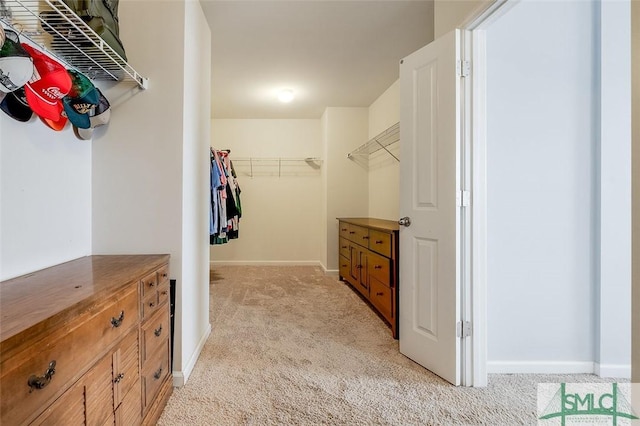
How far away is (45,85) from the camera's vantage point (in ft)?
3.86

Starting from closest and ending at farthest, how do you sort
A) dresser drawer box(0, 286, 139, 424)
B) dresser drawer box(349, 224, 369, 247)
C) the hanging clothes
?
1. dresser drawer box(0, 286, 139, 424)
2. the hanging clothes
3. dresser drawer box(349, 224, 369, 247)

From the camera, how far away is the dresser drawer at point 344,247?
12.7 feet

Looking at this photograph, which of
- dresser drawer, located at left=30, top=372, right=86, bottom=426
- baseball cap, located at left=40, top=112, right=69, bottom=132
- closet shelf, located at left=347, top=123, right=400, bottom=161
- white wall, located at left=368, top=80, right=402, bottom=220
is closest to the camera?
dresser drawer, located at left=30, top=372, right=86, bottom=426

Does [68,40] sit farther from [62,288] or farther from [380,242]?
[380,242]

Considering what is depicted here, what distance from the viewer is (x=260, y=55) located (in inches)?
115

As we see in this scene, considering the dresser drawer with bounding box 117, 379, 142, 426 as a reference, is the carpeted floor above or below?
below

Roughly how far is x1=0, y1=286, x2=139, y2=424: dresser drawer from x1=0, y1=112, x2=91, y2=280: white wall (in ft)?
1.47

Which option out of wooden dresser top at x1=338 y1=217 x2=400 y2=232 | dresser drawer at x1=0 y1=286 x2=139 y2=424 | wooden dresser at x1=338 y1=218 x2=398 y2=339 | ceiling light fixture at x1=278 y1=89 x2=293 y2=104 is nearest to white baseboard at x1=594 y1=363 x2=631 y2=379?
wooden dresser at x1=338 y1=218 x2=398 y2=339

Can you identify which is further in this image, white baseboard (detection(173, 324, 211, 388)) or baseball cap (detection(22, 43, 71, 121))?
Answer: white baseboard (detection(173, 324, 211, 388))

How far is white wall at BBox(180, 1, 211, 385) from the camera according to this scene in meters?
1.75

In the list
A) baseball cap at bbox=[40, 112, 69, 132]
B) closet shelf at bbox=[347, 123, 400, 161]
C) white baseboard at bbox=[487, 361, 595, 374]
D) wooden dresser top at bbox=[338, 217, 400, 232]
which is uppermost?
closet shelf at bbox=[347, 123, 400, 161]

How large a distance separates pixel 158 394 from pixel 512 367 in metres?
1.97

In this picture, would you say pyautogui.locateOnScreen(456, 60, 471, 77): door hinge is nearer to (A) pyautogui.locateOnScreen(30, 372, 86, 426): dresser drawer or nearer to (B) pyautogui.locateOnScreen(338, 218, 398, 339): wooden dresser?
(B) pyautogui.locateOnScreen(338, 218, 398, 339): wooden dresser

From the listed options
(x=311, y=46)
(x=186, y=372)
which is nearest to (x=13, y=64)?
(x=186, y=372)
